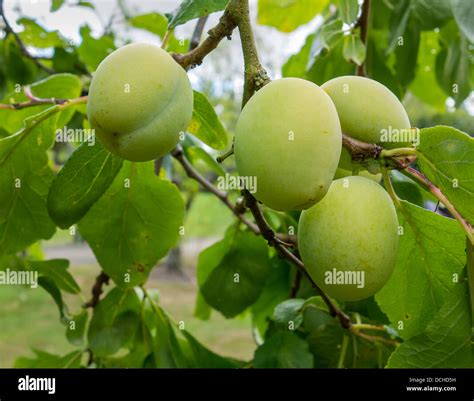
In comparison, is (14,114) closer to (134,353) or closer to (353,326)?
(134,353)

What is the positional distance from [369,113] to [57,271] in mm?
690

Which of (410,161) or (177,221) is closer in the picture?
(410,161)

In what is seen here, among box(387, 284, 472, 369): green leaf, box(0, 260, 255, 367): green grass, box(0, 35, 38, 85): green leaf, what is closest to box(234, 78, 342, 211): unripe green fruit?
box(387, 284, 472, 369): green leaf

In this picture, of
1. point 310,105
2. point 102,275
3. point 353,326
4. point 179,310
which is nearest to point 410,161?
point 310,105

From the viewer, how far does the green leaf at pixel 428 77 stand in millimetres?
1367

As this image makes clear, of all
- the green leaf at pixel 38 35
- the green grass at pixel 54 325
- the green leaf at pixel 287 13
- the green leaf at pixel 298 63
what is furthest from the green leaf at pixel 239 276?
the green grass at pixel 54 325

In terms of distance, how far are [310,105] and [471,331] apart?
36 cm

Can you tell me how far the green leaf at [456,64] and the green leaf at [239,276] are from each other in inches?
20.5

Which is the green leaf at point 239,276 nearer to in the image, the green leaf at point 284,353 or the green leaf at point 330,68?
the green leaf at point 284,353

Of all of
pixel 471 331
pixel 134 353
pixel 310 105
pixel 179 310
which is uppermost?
pixel 310 105

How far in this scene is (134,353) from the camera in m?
1.05

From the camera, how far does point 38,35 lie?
4.59 feet

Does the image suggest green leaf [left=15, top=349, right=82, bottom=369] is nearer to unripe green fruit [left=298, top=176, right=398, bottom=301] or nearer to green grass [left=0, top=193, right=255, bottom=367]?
unripe green fruit [left=298, top=176, right=398, bottom=301]

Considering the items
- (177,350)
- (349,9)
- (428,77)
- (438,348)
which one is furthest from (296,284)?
(428,77)
